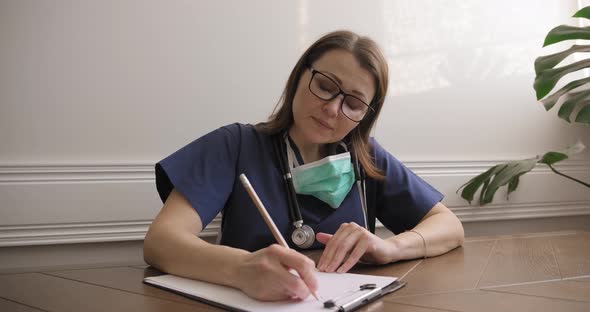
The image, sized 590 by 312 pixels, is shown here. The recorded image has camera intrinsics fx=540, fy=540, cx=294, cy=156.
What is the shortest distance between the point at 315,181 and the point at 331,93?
241mm

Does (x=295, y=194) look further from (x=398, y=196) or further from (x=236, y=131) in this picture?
(x=398, y=196)

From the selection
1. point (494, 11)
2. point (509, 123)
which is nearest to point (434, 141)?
point (509, 123)

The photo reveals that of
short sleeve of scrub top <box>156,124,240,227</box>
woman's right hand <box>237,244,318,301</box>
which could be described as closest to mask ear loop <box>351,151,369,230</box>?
short sleeve of scrub top <box>156,124,240,227</box>

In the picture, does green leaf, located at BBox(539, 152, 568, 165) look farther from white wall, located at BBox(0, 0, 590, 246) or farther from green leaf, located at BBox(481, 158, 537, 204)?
white wall, located at BBox(0, 0, 590, 246)

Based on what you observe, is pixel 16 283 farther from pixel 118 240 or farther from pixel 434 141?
pixel 434 141

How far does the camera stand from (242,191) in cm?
143

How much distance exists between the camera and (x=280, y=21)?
78.2 inches

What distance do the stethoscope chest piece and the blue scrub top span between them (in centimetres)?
5

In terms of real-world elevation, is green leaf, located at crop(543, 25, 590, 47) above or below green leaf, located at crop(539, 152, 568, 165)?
above

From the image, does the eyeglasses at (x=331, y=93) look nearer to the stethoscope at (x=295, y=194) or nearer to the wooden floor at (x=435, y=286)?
the stethoscope at (x=295, y=194)

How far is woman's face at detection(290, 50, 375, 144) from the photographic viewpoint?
1.40 m

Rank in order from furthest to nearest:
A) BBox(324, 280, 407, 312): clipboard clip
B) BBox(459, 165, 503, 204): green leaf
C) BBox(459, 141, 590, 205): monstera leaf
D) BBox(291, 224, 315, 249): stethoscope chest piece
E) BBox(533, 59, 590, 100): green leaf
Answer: BBox(459, 165, 503, 204): green leaf, BBox(459, 141, 590, 205): monstera leaf, BBox(533, 59, 590, 100): green leaf, BBox(291, 224, 315, 249): stethoscope chest piece, BBox(324, 280, 407, 312): clipboard clip

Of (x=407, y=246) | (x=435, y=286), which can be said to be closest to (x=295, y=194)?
(x=407, y=246)

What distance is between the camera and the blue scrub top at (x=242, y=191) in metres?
1.31
